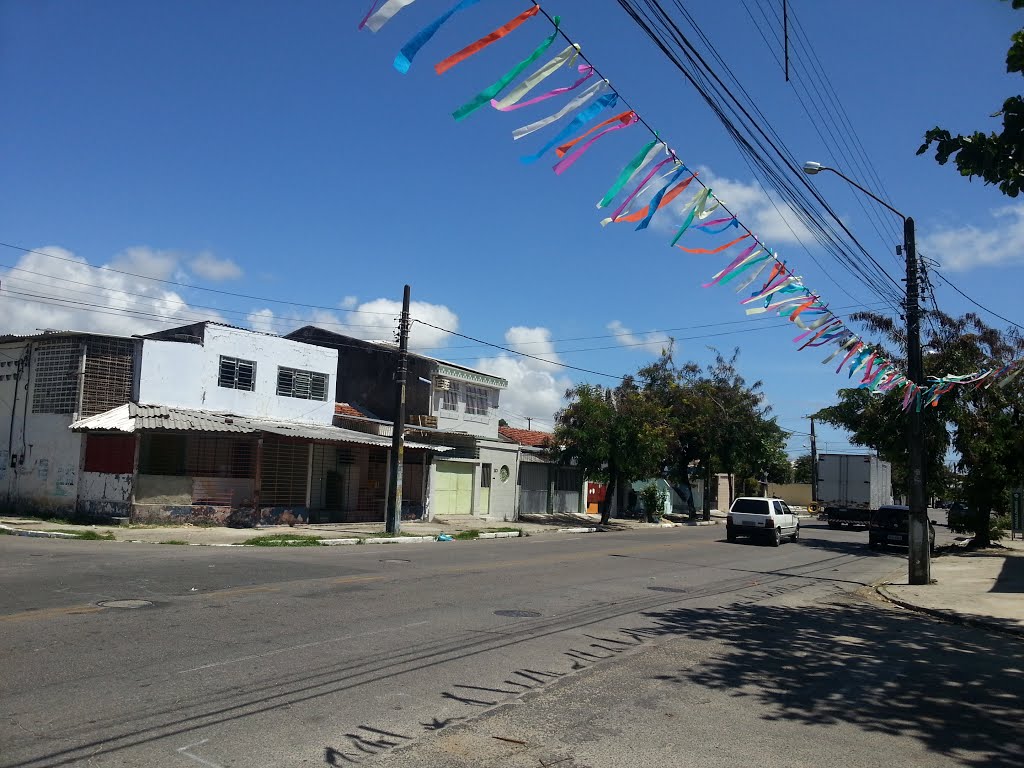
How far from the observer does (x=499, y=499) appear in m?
38.3

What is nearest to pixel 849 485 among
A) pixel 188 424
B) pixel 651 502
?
pixel 651 502

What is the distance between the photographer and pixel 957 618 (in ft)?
42.4

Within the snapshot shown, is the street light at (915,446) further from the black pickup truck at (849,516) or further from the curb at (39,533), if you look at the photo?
the black pickup truck at (849,516)

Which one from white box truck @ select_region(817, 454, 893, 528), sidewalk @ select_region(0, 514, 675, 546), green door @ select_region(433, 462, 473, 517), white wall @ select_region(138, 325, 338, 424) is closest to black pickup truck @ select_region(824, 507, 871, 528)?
white box truck @ select_region(817, 454, 893, 528)

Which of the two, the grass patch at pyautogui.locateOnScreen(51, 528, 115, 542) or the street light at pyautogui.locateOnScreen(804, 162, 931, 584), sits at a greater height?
the street light at pyautogui.locateOnScreen(804, 162, 931, 584)

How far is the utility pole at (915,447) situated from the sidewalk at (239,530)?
1439 cm

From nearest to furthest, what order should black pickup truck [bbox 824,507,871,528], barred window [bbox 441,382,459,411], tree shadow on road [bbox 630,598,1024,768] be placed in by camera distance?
1. tree shadow on road [bbox 630,598,1024,768]
2. barred window [bbox 441,382,459,411]
3. black pickup truck [bbox 824,507,871,528]

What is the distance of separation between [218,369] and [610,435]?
17826mm

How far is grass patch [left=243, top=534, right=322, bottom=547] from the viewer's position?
2092 cm

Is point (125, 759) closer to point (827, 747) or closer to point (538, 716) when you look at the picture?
point (538, 716)

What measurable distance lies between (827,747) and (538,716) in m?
2.20

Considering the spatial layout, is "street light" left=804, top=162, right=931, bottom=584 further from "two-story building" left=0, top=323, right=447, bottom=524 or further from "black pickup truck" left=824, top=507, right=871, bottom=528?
"black pickup truck" left=824, top=507, right=871, bottom=528

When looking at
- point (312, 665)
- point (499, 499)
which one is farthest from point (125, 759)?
point (499, 499)

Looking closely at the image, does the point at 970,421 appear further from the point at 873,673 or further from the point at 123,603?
the point at 123,603
